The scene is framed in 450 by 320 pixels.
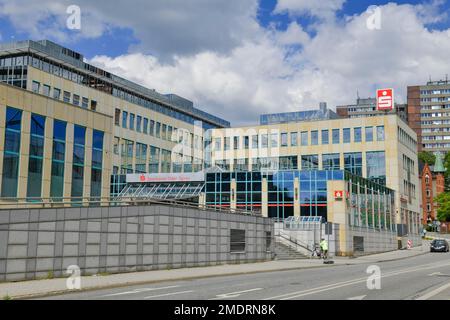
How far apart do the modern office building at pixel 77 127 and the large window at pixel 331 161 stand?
17.5 metres

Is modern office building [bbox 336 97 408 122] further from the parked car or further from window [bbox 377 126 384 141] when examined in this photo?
the parked car

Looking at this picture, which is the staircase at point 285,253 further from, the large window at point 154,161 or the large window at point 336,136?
the large window at point 336,136

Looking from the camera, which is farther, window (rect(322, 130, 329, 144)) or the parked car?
window (rect(322, 130, 329, 144))

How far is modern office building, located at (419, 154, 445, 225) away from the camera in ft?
447

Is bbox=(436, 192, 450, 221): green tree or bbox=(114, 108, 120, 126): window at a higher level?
bbox=(114, 108, 120, 126): window

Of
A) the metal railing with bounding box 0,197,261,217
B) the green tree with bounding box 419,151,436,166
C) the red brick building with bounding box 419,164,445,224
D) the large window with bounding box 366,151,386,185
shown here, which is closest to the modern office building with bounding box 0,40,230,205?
the metal railing with bounding box 0,197,261,217

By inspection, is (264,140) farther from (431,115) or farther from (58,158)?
(431,115)

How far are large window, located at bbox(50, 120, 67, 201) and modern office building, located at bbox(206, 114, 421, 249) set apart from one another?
2372cm

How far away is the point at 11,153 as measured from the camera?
107 ft

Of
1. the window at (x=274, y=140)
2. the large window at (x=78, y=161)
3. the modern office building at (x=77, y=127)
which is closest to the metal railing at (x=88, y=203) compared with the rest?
the modern office building at (x=77, y=127)

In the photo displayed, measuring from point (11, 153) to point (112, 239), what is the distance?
40.2ft

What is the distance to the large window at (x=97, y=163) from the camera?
3941 centimetres

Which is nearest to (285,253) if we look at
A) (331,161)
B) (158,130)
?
(158,130)
